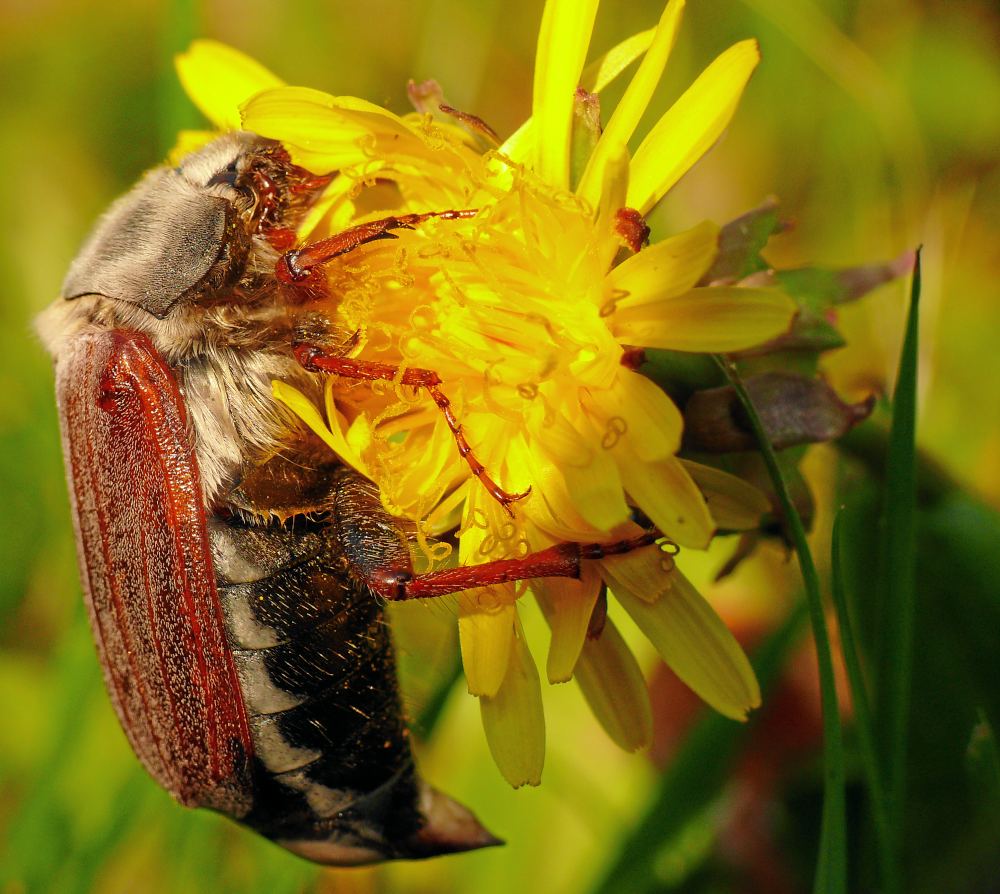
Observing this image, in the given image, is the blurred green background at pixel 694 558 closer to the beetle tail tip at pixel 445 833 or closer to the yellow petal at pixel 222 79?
the beetle tail tip at pixel 445 833

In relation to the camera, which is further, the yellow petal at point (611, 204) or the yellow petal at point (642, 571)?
the yellow petal at point (642, 571)

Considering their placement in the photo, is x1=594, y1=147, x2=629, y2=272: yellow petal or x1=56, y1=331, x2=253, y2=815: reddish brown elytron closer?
x1=594, y1=147, x2=629, y2=272: yellow petal

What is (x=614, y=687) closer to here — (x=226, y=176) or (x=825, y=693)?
(x=825, y=693)

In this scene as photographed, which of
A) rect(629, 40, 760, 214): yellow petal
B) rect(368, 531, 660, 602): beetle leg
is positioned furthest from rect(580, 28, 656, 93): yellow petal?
rect(368, 531, 660, 602): beetle leg

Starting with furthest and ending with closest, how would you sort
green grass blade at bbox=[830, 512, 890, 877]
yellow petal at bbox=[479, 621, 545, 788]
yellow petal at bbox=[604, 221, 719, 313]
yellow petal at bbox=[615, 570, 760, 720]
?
1. yellow petal at bbox=[479, 621, 545, 788]
2. yellow petal at bbox=[615, 570, 760, 720]
3. green grass blade at bbox=[830, 512, 890, 877]
4. yellow petal at bbox=[604, 221, 719, 313]

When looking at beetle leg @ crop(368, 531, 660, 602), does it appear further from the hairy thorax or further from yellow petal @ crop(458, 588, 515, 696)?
the hairy thorax

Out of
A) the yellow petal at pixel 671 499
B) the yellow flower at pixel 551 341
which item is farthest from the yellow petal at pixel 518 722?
the yellow petal at pixel 671 499
